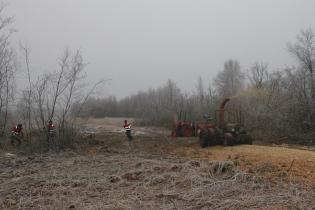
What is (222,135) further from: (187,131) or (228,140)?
(187,131)

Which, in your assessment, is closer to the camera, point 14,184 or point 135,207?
point 135,207

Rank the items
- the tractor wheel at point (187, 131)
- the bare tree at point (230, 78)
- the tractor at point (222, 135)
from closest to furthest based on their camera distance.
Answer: the tractor at point (222, 135) < the tractor wheel at point (187, 131) < the bare tree at point (230, 78)

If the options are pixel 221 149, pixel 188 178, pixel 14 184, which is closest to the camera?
pixel 188 178

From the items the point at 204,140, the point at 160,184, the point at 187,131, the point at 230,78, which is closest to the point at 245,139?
the point at 204,140

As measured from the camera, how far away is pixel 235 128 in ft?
59.6

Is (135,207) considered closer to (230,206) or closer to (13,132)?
(230,206)

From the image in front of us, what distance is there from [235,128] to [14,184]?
10.7 metres

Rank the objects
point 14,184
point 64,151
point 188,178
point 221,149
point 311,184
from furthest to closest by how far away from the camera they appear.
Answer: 1. point 64,151
2. point 221,149
3. point 14,184
4. point 188,178
5. point 311,184

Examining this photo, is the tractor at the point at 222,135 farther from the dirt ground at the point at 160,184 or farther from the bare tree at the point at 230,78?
the bare tree at the point at 230,78

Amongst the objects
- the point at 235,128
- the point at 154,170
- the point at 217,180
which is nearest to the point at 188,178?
the point at 217,180

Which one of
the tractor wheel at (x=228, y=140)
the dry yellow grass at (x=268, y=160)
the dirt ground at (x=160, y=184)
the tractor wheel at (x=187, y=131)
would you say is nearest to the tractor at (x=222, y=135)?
the tractor wheel at (x=228, y=140)

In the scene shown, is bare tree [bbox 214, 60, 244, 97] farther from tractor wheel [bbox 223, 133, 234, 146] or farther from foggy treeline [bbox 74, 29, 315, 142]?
tractor wheel [bbox 223, 133, 234, 146]

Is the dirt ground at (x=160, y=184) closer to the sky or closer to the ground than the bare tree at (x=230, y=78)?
closer to the ground

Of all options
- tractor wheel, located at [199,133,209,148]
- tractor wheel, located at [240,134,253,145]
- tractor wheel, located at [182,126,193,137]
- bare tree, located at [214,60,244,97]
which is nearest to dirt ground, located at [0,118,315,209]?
tractor wheel, located at [199,133,209,148]
